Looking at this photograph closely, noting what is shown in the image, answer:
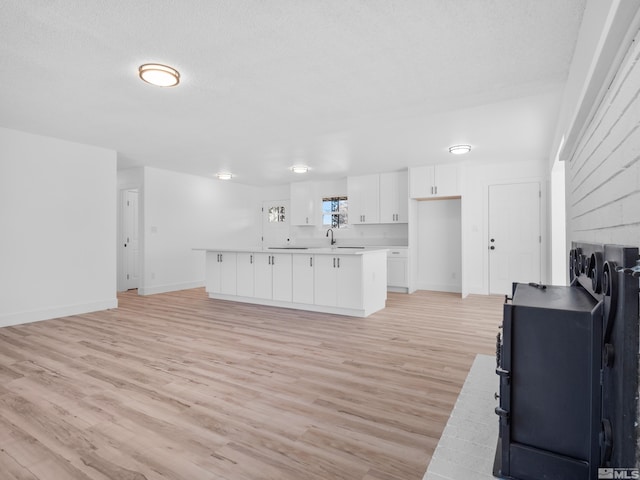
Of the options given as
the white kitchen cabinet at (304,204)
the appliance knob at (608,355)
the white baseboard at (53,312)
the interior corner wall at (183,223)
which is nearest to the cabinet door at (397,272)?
the white kitchen cabinet at (304,204)

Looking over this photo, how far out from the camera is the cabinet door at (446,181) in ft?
20.6

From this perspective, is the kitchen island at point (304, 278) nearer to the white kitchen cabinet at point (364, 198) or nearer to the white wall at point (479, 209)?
the white wall at point (479, 209)

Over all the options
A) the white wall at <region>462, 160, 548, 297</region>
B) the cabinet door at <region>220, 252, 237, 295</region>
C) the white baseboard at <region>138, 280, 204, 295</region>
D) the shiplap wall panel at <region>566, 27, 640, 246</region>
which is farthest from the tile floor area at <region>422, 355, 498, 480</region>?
the white baseboard at <region>138, 280, 204, 295</region>

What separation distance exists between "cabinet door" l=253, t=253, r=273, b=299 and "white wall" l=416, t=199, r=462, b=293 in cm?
332

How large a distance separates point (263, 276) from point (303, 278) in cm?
79

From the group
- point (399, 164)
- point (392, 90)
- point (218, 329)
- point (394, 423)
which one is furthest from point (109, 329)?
point (399, 164)

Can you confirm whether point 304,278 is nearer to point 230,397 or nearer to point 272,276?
point 272,276

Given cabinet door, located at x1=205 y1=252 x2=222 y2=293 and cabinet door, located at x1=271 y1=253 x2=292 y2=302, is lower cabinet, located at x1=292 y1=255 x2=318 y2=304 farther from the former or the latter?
cabinet door, located at x1=205 y1=252 x2=222 y2=293

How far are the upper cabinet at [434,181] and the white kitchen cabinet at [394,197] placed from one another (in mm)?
386

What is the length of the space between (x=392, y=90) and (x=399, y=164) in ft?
11.3

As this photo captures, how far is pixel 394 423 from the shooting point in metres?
2.01

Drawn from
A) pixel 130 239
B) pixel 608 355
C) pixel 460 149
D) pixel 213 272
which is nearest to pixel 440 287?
pixel 460 149

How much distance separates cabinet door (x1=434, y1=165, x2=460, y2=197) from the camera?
6266mm

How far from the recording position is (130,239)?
741 cm
